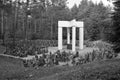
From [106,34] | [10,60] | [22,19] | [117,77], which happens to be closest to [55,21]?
[22,19]

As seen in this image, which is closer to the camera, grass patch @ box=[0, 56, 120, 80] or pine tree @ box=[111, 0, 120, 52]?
grass patch @ box=[0, 56, 120, 80]

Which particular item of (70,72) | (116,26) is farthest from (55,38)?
(70,72)

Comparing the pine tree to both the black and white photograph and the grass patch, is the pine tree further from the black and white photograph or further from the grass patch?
the grass patch

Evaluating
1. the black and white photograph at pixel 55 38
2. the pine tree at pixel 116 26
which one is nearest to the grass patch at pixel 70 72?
the black and white photograph at pixel 55 38

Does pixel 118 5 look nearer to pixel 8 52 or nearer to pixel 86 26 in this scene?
pixel 8 52

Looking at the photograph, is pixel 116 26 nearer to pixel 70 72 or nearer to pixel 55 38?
pixel 70 72

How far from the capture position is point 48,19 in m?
43.3

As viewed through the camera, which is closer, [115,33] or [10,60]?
[115,33]

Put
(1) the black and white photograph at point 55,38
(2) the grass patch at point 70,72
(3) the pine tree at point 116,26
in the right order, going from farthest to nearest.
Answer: (1) the black and white photograph at point 55,38, (3) the pine tree at point 116,26, (2) the grass patch at point 70,72

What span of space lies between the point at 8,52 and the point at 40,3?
1546cm

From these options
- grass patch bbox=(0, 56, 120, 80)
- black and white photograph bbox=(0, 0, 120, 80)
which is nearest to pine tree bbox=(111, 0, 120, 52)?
black and white photograph bbox=(0, 0, 120, 80)

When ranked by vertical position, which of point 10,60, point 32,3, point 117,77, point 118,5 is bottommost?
point 10,60

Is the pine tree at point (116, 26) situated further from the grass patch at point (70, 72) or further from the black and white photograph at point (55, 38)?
the grass patch at point (70, 72)

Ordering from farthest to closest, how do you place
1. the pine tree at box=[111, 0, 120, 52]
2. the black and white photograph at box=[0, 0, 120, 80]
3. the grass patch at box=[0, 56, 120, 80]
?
the black and white photograph at box=[0, 0, 120, 80] → the pine tree at box=[111, 0, 120, 52] → the grass patch at box=[0, 56, 120, 80]
